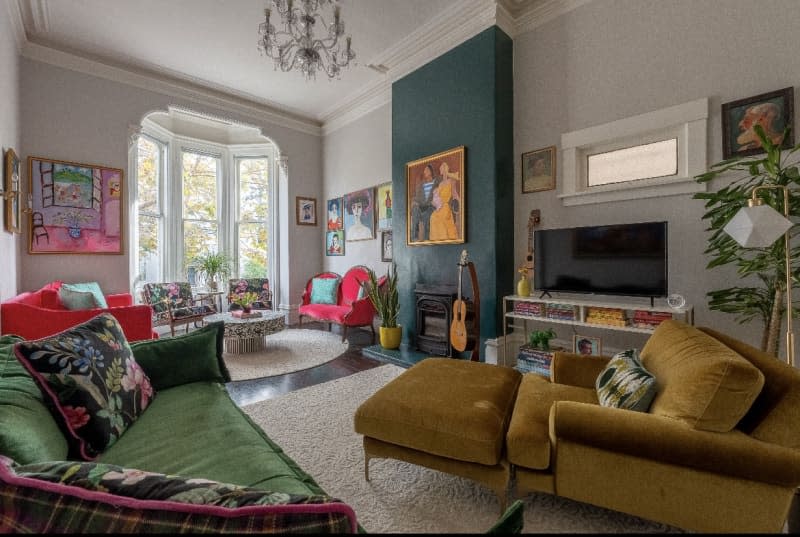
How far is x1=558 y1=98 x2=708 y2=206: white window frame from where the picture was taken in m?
2.64

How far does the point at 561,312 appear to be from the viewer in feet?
9.98

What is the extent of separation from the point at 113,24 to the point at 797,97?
19.1ft

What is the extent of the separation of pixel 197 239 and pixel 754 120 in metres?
6.77

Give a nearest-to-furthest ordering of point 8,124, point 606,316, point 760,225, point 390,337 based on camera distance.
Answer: point 760,225
point 606,316
point 8,124
point 390,337

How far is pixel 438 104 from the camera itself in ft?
13.0

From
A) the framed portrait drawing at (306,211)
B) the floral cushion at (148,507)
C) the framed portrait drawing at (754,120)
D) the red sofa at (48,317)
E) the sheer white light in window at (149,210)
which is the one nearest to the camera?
the floral cushion at (148,507)

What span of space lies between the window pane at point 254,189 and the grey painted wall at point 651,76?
14.6ft

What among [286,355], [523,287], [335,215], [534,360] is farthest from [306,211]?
[534,360]

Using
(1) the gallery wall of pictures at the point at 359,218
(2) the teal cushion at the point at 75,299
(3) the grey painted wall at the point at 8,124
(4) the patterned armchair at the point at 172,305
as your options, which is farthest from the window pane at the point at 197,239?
(2) the teal cushion at the point at 75,299

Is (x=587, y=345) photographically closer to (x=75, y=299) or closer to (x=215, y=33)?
(x=75, y=299)

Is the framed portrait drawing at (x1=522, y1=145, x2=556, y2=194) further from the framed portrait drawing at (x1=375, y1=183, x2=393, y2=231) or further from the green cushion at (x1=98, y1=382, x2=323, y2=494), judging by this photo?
the green cushion at (x1=98, y1=382, x2=323, y2=494)

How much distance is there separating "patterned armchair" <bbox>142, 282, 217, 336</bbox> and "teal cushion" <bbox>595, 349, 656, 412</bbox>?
4.70 meters

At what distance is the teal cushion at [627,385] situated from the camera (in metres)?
1.43

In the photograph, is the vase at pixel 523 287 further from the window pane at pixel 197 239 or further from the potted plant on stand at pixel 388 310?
the window pane at pixel 197 239
